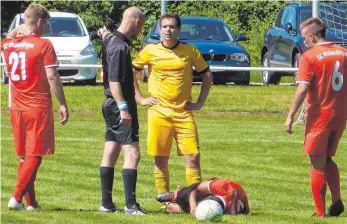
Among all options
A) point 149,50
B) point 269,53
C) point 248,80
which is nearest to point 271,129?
point 248,80

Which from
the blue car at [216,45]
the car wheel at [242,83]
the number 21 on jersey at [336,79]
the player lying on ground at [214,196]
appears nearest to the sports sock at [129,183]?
the player lying on ground at [214,196]

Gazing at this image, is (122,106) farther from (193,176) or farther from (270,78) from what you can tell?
(270,78)

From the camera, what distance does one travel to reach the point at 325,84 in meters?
12.0

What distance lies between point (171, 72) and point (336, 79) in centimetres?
163

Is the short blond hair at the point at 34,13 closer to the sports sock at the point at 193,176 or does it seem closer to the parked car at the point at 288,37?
the sports sock at the point at 193,176

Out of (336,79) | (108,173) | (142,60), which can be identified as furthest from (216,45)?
(336,79)

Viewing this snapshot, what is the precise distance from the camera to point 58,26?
28.5 meters

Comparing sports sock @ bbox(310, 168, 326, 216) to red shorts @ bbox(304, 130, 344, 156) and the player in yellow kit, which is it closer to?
red shorts @ bbox(304, 130, 344, 156)

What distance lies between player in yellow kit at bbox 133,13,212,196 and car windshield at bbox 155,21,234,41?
14.5 m

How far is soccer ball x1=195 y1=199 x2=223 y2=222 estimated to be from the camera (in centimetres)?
1163

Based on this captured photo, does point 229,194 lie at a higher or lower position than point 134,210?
higher

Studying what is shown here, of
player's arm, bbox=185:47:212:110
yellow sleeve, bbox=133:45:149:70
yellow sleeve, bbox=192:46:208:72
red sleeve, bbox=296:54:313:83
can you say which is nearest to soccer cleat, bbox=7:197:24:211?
yellow sleeve, bbox=133:45:149:70

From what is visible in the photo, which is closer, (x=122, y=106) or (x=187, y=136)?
(x=122, y=106)

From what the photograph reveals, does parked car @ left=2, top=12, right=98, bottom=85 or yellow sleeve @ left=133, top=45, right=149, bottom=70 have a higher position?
yellow sleeve @ left=133, top=45, right=149, bottom=70
